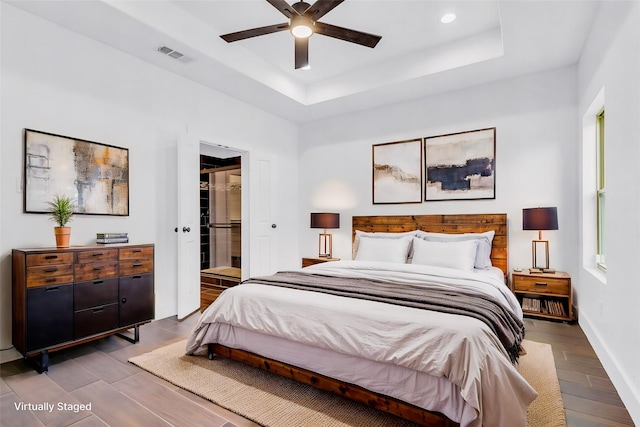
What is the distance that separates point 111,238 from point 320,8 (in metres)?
2.72

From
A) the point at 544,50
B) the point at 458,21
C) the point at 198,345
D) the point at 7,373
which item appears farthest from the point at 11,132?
the point at 544,50

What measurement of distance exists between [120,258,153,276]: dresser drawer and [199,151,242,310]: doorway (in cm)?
404

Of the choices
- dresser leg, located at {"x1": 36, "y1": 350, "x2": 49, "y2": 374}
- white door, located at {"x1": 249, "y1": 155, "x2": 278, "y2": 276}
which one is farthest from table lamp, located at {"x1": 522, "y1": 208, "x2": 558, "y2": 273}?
dresser leg, located at {"x1": 36, "y1": 350, "x2": 49, "y2": 374}

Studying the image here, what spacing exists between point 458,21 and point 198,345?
13.0ft

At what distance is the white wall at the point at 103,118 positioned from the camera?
2793 mm

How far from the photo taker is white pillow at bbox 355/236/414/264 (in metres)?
4.04

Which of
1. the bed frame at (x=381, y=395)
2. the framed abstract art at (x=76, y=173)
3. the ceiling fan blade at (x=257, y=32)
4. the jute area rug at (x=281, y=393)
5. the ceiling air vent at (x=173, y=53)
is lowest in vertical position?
the jute area rug at (x=281, y=393)

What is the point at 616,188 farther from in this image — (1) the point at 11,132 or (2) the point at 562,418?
(1) the point at 11,132

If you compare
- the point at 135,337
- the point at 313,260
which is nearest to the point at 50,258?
the point at 135,337

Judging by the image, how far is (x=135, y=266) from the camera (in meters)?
3.24

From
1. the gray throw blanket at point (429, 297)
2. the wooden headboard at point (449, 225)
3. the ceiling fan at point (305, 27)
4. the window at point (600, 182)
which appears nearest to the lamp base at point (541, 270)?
the wooden headboard at point (449, 225)

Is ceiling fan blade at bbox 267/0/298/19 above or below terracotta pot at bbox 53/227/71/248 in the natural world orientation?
above

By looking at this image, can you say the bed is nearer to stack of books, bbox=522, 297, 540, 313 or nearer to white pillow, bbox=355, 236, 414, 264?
white pillow, bbox=355, 236, 414, 264

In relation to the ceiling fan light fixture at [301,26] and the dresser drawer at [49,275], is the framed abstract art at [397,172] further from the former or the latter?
the dresser drawer at [49,275]
